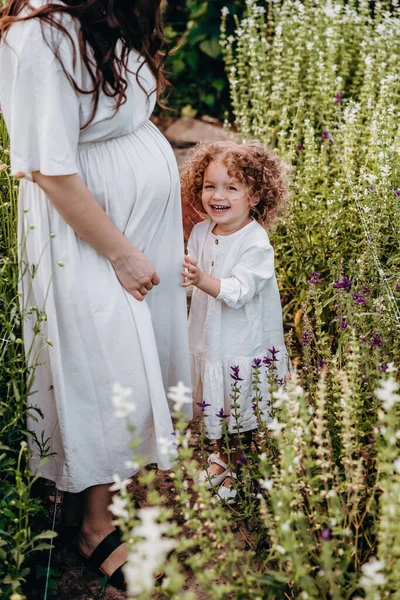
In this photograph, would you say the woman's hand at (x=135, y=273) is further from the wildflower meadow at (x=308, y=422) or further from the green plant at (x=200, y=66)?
the green plant at (x=200, y=66)

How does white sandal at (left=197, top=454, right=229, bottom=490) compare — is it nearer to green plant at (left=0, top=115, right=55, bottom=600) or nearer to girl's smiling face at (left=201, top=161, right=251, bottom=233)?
green plant at (left=0, top=115, right=55, bottom=600)

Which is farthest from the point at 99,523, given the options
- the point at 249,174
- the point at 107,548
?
the point at 249,174

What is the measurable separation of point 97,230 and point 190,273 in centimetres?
46

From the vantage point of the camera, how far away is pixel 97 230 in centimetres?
207

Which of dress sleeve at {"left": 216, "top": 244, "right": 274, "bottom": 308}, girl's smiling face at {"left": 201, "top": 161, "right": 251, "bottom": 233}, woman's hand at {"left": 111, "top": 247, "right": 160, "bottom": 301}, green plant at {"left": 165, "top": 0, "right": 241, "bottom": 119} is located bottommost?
dress sleeve at {"left": 216, "top": 244, "right": 274, "bottom": 308}

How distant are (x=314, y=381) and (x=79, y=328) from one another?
3.10ft

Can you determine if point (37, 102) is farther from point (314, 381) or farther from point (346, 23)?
point (346, 23)

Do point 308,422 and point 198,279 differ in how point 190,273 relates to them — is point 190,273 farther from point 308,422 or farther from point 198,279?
point 308,422

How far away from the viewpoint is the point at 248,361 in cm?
270

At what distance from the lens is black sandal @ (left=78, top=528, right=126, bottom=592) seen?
7.71 feet

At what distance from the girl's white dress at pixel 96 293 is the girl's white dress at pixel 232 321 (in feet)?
1.15

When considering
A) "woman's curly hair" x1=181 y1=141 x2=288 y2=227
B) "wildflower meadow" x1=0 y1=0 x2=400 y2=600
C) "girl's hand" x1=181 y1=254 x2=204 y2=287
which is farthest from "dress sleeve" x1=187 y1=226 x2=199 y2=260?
"wildflower meadow" x1=0 y1=0 x2=400 y2=600

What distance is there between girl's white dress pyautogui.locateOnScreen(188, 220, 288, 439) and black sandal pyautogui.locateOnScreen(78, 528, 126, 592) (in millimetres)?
522

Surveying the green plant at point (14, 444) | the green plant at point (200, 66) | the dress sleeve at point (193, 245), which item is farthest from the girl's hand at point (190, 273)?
the green plant at point (200, 66)
